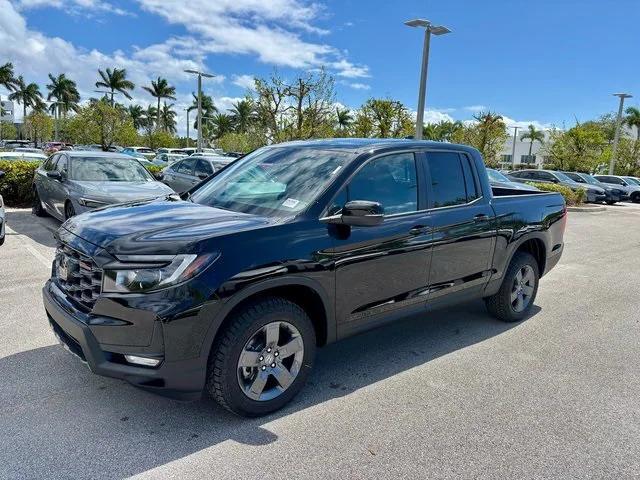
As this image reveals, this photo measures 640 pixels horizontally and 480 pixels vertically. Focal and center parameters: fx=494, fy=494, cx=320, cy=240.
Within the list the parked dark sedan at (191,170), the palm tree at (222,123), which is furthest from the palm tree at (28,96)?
the parked dark sedan at (191,170)

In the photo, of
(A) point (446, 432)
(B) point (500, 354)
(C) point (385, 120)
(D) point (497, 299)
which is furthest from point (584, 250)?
(C) point (385, 120)

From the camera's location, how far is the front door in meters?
3.43

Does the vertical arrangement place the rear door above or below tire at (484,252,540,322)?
above

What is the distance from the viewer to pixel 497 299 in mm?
5082

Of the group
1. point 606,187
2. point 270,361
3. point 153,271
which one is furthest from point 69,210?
point 606,187

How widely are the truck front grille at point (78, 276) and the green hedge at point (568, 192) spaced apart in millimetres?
20146

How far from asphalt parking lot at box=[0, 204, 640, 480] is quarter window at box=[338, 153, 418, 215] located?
1.33m

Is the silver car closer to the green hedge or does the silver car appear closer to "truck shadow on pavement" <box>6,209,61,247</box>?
"truck shadow on pavement" <box>6,209,61,247</box>

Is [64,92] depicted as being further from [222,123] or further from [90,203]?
[90,203]

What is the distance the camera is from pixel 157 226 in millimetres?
3088

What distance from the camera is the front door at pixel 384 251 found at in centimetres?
343

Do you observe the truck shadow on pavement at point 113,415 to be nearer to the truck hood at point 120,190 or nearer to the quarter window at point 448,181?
the quarter window at point 448,181

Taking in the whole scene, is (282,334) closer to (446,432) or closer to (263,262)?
(263,262)

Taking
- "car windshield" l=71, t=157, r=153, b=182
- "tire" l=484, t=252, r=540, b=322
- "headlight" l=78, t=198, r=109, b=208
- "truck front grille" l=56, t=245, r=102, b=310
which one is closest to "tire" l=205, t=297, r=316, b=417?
"truck front grille" l=56, t=245, r=102, b=310
